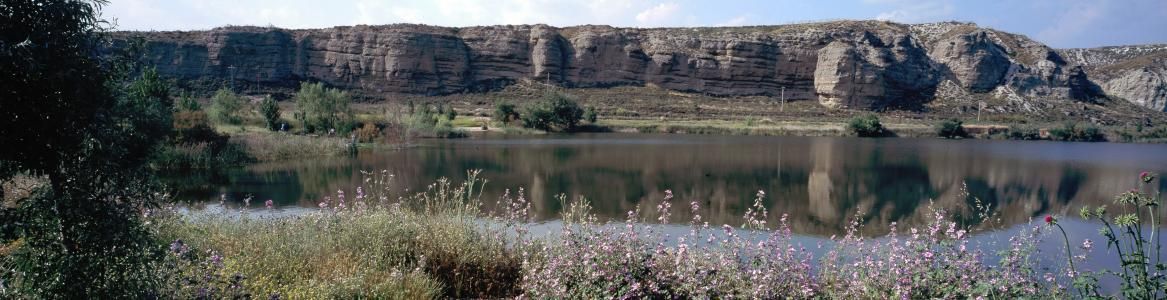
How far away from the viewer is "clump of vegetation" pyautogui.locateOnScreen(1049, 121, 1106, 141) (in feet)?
198

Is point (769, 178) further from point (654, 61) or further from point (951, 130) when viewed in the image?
point (654, 61)

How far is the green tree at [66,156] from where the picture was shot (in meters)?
3.65

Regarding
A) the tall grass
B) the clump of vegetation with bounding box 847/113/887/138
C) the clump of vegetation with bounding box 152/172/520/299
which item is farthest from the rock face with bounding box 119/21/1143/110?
the clump of vegetation with bounding box 152/172/520/299


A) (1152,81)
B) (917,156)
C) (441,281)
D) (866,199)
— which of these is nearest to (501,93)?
(917,156)

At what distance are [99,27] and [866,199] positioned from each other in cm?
1834

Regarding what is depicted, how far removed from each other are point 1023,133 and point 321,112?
5779cm

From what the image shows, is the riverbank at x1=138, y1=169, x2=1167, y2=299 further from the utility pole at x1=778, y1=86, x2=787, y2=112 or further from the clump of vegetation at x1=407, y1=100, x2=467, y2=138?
the utility pole at x1=778, y1=86, x2=787, y2=112

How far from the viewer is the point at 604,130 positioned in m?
61.7

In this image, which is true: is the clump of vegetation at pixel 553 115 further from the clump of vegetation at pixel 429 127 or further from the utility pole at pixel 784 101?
the utility pole at pixel 784 101

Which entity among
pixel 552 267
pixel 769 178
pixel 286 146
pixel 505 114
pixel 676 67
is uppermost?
pixel 676 67

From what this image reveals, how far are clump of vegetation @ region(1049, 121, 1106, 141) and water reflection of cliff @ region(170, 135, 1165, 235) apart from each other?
25.0 meters

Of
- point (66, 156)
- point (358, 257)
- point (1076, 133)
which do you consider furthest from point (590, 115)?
point (66, 156)

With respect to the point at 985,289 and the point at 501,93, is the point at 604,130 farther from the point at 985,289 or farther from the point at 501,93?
the point at 985,289

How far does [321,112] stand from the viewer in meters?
39.7
